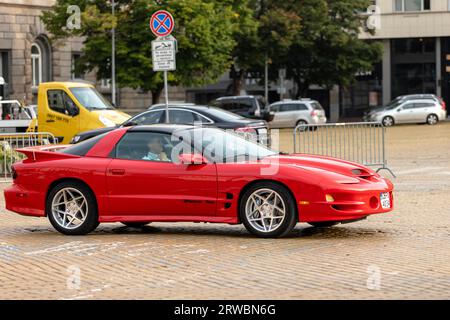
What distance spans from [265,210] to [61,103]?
2006cm

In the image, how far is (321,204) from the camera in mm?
12859

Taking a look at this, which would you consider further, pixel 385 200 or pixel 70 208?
pixel 70 208

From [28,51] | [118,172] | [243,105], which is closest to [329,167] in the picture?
Answer: [118,172]

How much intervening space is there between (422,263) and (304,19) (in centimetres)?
5405

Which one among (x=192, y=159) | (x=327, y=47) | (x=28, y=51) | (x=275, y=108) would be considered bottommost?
(x=192, y=159)

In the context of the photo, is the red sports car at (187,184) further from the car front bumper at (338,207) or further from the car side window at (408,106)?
the car side window at (408,106)

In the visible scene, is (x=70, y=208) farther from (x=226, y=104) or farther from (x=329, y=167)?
(x=226, y=104)

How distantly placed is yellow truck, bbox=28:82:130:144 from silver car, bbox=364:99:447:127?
93.5 feet

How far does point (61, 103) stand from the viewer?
106ft

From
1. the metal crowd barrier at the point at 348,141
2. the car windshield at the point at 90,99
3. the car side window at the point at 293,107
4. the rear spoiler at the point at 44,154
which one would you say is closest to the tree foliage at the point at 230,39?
the car side window at the point at 293,107

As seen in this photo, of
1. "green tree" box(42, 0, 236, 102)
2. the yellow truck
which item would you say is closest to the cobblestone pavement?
the yellow truck

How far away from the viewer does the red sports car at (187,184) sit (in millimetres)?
12961

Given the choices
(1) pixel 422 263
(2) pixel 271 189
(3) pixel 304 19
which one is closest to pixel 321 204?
(2) pixel 271 189

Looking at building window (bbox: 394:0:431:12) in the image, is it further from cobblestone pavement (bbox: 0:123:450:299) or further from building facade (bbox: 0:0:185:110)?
cobblestone pavement (bbox: 0:123:450:299)
